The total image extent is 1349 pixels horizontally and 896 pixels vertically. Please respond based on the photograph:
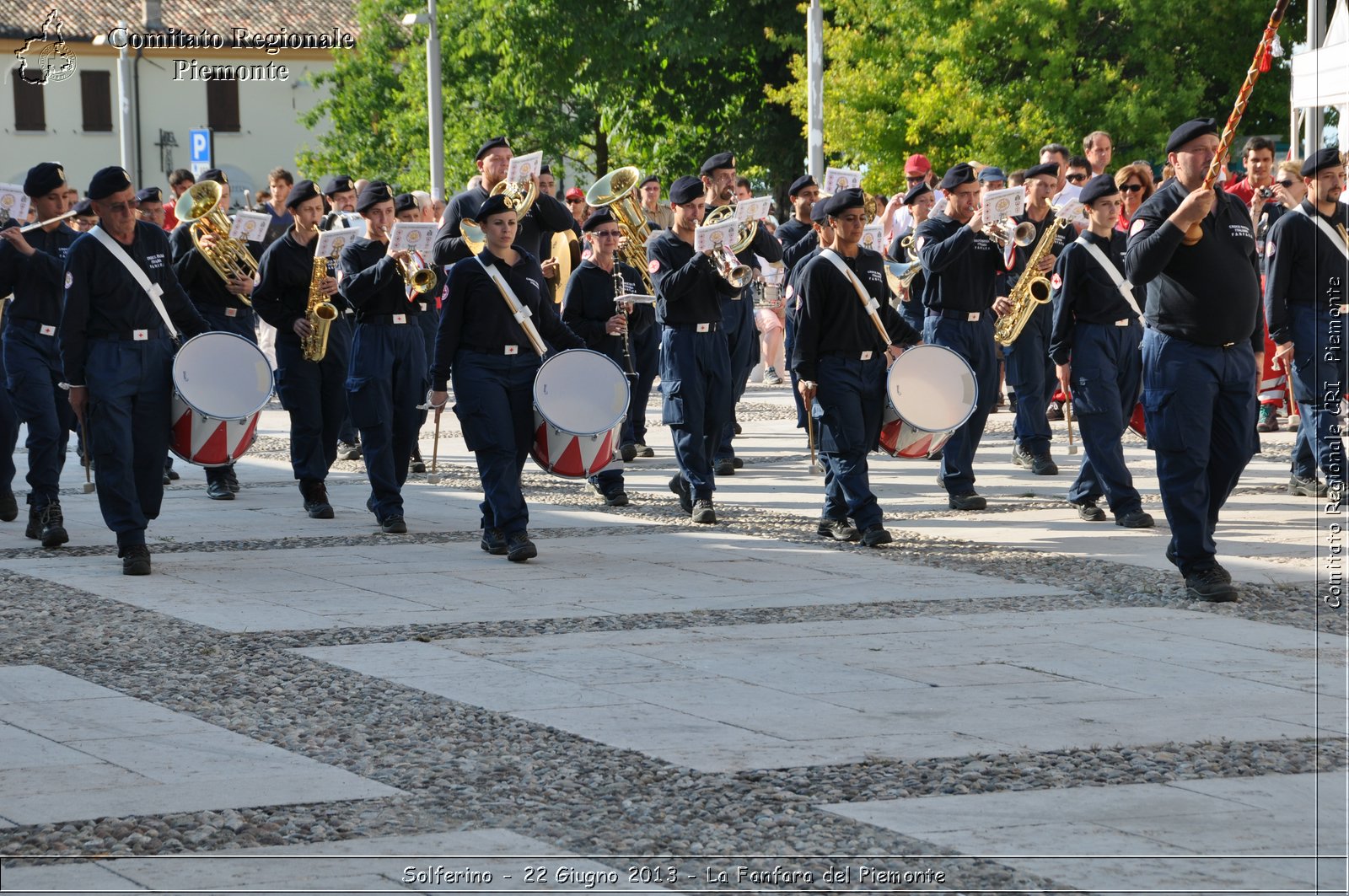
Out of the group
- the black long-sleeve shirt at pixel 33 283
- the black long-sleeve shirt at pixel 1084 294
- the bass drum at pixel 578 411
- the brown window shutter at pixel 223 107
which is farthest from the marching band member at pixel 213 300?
the brown window shutter at pixel 223 107

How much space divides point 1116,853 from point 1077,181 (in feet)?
38.5

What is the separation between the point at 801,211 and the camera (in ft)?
52.1

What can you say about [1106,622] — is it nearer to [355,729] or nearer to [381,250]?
[355,729]

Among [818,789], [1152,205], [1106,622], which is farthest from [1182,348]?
[818,789]

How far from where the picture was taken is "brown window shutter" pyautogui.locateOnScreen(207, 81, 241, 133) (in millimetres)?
61438

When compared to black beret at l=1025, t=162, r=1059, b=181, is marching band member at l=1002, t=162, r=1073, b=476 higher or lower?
lower

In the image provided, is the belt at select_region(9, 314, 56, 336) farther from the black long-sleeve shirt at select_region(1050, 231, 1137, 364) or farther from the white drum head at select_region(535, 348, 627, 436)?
the black long-sleeve shirt at select_region(1050, 231, 1137, 364)

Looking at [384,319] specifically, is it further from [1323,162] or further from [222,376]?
[1323,162]

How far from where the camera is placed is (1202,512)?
900cm

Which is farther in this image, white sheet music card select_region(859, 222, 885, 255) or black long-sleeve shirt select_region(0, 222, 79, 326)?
white sheet music card select_region(859, 222, 885, 255)

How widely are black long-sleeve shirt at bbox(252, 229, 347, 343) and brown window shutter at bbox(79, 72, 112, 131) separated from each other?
51224 millimetres

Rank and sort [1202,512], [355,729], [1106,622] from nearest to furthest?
[355,729] → [1106,622] → [1202,512]

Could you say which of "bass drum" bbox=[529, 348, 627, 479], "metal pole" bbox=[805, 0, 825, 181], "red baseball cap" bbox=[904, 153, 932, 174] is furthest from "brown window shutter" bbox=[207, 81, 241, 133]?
"bass drum" bbox=[529, 348, 627, 479]

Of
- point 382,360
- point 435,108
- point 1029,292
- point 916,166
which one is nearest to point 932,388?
point 1029,292
